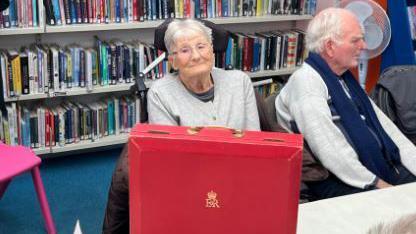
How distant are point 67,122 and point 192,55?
1.52 metres

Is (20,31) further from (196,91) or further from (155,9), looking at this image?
(196,91)

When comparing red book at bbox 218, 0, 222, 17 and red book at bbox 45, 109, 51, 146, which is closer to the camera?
red book at bbox 45, 109, 51, 146

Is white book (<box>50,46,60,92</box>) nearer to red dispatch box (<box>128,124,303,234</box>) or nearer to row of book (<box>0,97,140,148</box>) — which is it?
row of book (<box>0,97,140,148</box>)

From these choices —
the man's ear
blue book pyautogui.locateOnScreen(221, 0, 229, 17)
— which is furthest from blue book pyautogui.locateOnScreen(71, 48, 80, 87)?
the man's ear

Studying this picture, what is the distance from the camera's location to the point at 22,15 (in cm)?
297

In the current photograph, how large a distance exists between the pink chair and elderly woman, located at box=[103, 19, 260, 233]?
24.6 inches

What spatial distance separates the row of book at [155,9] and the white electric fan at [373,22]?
0.88 meters

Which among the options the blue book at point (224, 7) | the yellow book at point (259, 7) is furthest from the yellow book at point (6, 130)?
the yellow book at point (259, 7)

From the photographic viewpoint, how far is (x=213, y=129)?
3.76ft

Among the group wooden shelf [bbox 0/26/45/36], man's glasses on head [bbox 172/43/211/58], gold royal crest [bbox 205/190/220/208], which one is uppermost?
man's glasses on head [bbox 172/43/211/58]

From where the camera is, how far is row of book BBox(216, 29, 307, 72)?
359cm

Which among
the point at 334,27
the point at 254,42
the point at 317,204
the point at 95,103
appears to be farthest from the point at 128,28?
the point at 317,204

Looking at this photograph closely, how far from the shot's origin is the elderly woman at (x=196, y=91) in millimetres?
2006

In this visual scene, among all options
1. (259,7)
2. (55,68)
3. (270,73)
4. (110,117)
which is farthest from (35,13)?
(270,73)
